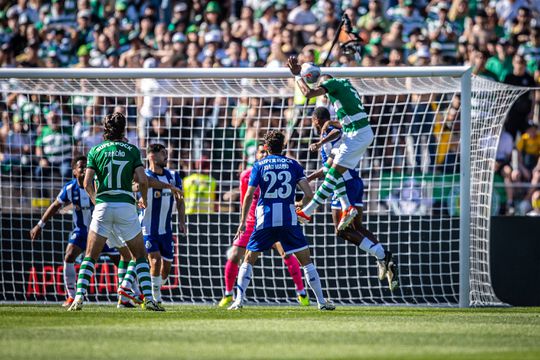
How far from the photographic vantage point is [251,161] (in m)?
16.5

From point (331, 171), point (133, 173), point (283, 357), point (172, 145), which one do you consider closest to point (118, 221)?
point (133, 173)

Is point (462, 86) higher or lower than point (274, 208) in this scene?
higher

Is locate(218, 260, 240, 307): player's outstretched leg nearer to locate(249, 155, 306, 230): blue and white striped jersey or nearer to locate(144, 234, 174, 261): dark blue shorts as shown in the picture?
locate(144, 234, 174, 261): dark blue shorts

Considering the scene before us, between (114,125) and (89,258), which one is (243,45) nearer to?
(114,125)

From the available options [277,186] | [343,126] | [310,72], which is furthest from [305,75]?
[277,186]

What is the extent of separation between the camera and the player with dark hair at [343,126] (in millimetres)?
12633

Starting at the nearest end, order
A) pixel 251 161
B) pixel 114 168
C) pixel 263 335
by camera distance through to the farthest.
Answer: pixel 263 335, pixel 114 168, pixel 251 161

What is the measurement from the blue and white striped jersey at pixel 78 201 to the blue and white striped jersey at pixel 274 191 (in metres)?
3.38

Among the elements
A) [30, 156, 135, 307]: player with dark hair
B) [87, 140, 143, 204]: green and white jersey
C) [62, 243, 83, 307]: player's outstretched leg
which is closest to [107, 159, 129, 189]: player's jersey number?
[87, 140, 143, 204]: green and white jersey

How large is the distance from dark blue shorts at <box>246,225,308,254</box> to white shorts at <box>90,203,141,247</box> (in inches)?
59.6

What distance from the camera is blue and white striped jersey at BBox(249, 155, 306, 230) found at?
1220cm

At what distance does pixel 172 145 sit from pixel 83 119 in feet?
6.01

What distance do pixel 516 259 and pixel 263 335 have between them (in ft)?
24.3

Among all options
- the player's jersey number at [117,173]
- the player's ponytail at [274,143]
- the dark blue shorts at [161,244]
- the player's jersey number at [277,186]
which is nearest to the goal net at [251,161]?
the dark blue shorts at [161,244]
